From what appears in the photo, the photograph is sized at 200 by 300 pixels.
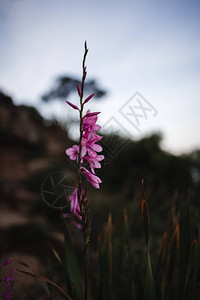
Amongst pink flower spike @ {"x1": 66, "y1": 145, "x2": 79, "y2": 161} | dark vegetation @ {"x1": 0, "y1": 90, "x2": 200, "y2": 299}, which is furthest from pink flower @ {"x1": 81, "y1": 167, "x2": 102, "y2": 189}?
dark vegetation @ {"x1": 0, "y1": 90, "x2": 200, "y2": 299}

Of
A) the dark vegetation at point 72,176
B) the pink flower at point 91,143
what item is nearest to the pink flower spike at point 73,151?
the pink flower at point 91,143

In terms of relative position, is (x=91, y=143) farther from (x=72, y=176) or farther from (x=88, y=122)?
(x=72, y=176)

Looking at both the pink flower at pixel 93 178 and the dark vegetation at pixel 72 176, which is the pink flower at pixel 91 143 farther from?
the dark vegetation at pixel 72 176

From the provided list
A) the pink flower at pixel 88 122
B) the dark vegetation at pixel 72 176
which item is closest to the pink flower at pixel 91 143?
the pink flower at pixel 88 122

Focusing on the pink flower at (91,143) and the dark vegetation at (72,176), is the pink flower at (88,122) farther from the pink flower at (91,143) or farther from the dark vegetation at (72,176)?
the dark vegetation at (72,176)

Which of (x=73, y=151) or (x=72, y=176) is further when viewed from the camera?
(x=72, y=176)

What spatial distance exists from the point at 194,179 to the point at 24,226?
5819mm

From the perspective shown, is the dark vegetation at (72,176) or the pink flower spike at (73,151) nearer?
the pink flower spike at (73,151)

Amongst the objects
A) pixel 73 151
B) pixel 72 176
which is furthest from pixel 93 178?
pixel 72 176

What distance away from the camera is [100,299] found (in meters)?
1.14

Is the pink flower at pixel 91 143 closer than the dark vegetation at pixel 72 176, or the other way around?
the pink flower at pixel 91 143

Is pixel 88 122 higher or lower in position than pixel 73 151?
higher

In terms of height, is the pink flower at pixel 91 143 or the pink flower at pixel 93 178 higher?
the pink flower at pixel 91 143

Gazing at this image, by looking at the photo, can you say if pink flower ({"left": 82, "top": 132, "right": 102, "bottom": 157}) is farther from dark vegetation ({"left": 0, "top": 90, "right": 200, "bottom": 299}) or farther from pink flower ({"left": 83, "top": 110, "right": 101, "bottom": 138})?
dark vegetation ({"left": 0, "top": 90, "right": 200, "bottom": 299})
